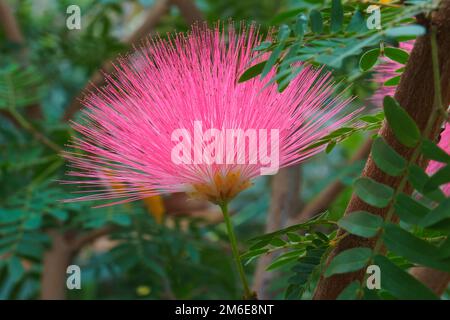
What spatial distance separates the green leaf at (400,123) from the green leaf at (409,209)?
4 centimetres

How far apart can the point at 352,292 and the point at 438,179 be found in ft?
0.31

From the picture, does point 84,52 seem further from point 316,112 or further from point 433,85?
point 433,85

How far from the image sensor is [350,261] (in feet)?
1.50

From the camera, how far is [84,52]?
1.64 meters

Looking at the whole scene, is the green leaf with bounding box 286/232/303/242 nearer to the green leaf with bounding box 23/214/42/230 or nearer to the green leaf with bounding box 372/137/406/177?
the green leaf with bounding box 372/137/406/177

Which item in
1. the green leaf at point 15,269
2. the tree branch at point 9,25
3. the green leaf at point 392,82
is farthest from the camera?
the tree branch at point 9,25

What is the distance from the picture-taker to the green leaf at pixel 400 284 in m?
0.42

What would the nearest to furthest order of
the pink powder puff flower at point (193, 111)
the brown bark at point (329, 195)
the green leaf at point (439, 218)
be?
the green leaf at point (439, 218) < the pink powder puff flower at point (193, 111) < the brown bark at point (329, 195)

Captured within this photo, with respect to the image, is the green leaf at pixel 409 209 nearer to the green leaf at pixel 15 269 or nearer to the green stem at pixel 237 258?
the green stem at pixel 237 258

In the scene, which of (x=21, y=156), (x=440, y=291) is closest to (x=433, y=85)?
(x=440, y=291)

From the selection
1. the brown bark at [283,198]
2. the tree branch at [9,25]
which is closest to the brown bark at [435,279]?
the brown bark at [283,198]

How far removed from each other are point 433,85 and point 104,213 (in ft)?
2.48

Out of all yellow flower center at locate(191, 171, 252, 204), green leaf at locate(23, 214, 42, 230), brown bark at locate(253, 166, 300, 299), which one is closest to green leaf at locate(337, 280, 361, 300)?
yellow flower center at locate(191, 171, 252, 204)

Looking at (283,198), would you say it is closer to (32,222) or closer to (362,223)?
(32,222)
